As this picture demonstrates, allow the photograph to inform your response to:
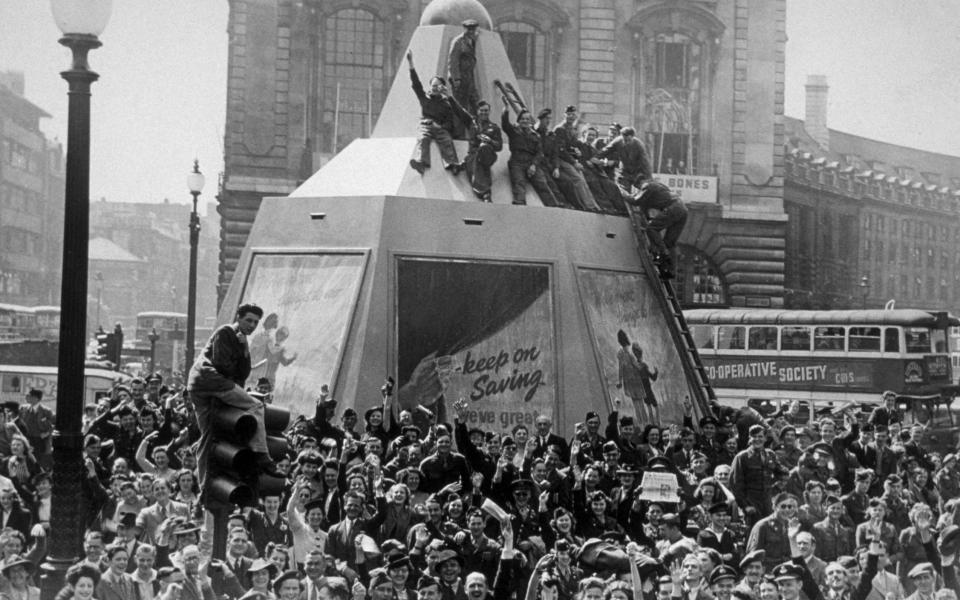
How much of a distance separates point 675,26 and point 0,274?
3641 centimetres

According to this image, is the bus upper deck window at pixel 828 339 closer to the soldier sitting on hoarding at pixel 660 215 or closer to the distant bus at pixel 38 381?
the soldier sitting on hoarding at pixel 660 215

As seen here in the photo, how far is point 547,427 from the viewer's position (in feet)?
57.6

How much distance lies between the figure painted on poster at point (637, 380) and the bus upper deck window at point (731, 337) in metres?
14.1

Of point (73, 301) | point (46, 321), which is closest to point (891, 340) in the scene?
point (73, 301)

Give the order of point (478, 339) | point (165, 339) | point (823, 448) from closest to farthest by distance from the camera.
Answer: point (823, 448) → point (478, 339) → point (165, 339)

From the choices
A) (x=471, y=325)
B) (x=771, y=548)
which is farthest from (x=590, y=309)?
(x=771, y=548)

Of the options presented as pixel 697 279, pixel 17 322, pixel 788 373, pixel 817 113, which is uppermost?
pixel 817 113

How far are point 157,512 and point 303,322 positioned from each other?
8.63m

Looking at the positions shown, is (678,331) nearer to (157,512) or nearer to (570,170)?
(570,170)

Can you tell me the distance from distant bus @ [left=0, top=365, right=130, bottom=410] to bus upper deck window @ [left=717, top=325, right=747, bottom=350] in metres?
15.0

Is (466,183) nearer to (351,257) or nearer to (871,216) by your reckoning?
(351,257)

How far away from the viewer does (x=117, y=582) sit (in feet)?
32.3

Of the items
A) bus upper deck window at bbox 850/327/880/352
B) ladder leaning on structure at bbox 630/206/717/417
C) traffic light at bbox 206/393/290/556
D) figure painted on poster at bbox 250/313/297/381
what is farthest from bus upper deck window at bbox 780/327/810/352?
traffic light at bbox 206/393/290/556

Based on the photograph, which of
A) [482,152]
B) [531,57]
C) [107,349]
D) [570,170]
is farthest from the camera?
[531,57]
